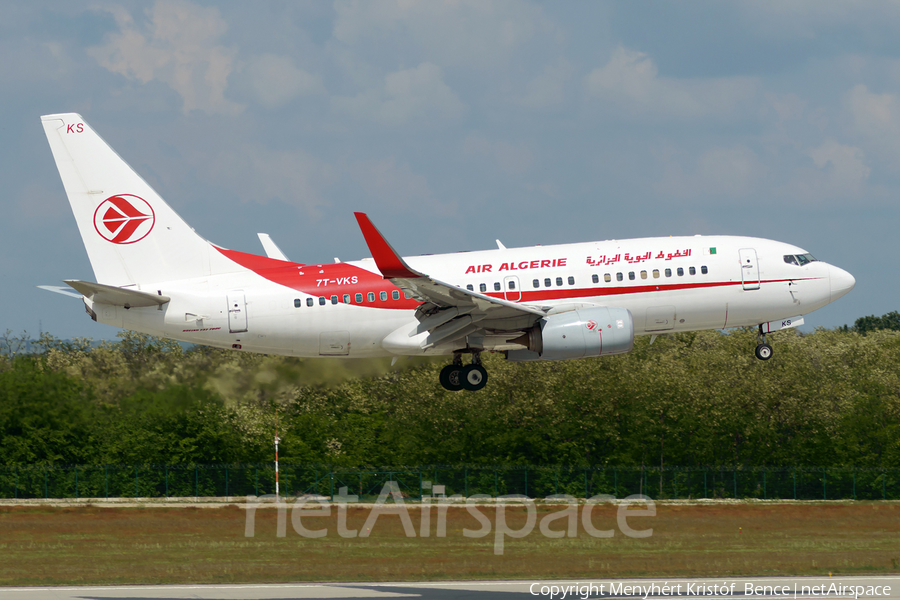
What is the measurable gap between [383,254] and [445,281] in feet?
16.6

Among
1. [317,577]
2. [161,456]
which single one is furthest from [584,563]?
[161,456]

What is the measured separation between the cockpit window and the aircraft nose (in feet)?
3.02

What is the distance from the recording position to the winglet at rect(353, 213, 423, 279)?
116 feet

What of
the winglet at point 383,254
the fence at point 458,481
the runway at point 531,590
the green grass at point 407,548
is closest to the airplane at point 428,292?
the winglet at point 383,254

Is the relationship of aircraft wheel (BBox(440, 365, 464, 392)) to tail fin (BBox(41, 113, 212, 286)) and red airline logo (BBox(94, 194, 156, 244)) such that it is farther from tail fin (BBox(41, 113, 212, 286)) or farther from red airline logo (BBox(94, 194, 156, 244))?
red airline logo (BBox(94, 194, 156, 244))

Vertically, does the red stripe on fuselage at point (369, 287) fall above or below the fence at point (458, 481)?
above

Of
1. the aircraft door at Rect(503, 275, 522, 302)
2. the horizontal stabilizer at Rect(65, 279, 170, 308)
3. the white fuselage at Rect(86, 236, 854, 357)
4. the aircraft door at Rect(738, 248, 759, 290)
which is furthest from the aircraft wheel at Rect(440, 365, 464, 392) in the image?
the aircraft door at Rect(738, 248, 759, 290)

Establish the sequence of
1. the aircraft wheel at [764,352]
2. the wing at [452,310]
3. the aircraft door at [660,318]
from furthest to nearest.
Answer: the aircraft wheel at [764,352], the aircraft door at [660,318], the wing at [452,310]

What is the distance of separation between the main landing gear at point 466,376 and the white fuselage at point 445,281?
32.2 inches

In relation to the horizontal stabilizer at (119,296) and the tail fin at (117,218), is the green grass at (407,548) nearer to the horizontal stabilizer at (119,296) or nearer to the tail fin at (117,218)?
the horizontal stabilizer at (119,296)

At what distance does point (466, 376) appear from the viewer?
4219 centimetres

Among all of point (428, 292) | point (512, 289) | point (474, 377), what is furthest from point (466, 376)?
point (428, 292)

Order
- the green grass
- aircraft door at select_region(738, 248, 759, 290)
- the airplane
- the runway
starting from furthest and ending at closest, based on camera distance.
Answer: the green grass, aircraft door at select_region(738, 248, 759, 290), the airplane, the runway

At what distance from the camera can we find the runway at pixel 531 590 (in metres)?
36.5
